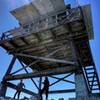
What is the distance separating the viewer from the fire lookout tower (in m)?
11.6

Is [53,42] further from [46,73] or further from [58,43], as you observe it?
[46,73]

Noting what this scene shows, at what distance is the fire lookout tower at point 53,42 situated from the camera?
11648 mm

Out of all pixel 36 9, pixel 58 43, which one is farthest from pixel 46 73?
pixel 36 9

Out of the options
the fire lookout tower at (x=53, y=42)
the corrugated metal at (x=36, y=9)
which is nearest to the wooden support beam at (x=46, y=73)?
the fire lookout tower at (x=53, y=42)

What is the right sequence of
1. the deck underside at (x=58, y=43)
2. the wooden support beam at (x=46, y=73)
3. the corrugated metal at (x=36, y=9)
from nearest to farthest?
the wooden support beam at (x=46, y=73), the deck underside at (x=58, y=43), the corrugated metal at (x=36, y=9)

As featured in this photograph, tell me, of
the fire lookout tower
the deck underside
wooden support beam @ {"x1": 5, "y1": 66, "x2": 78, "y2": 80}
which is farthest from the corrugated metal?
wooden support beam @ {"x1": 5, "y1": 66, "x2": 78, "y2": 80}

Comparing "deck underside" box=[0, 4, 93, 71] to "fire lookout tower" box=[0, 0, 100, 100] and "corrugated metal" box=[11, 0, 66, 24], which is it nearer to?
"fire lookout tower" box=[0, 0, 100, 100]

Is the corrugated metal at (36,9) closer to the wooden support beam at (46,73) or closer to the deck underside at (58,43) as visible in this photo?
the deck underside at (58,43)

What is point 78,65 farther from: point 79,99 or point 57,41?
point 57,41

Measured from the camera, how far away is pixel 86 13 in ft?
42.7

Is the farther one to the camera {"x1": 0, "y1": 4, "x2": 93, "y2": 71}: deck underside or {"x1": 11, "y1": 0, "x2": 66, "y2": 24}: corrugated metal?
{"x1": 11, "y1": 0, "x2": 66, "y2": 24}: corrugated metal

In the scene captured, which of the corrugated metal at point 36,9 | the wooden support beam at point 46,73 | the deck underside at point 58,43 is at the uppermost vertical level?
the corrugated metal at point 36,9

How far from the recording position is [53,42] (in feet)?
43.6

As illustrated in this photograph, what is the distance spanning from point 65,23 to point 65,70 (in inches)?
133
